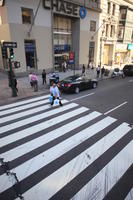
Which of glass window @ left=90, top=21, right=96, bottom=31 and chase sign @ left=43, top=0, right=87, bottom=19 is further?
glass window @ left=90, top=21, right=96, bottom=31

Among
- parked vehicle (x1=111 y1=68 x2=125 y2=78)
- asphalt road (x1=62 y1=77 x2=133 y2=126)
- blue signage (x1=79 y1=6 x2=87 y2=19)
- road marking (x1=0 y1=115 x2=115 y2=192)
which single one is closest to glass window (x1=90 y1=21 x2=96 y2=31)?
blue signage (x1=79 y1=6 x2=87 y2=19)

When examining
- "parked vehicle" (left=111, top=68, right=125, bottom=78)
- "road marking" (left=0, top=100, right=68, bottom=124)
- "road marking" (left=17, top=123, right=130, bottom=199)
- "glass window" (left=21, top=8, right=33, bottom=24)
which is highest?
"glass window" (left=21, top=8, right=33, bottom=24)

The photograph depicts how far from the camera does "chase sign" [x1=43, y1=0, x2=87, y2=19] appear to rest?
18.0 meters

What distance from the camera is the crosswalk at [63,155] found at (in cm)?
346

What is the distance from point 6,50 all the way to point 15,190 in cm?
872

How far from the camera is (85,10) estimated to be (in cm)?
2245

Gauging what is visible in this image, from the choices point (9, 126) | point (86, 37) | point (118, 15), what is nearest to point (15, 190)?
point (9, 126)

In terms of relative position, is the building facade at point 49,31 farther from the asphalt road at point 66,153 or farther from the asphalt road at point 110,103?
the asphalt road at point 66,153

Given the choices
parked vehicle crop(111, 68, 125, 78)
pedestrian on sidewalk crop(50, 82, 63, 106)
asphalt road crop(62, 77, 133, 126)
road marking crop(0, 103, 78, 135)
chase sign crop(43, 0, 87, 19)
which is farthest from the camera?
parked vehicle crop(111, 68, 125, 78)

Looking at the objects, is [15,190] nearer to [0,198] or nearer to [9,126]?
[0,198]

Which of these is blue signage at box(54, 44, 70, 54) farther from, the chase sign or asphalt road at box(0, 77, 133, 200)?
asphalt road at box(0, 77, 133, 200)

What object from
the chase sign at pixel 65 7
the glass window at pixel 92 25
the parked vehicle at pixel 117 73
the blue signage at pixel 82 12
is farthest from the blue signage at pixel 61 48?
the parked vehicle at pixel 117 73

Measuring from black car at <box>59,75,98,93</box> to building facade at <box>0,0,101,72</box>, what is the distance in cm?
563

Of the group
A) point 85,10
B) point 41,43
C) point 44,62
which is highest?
point 85,10
